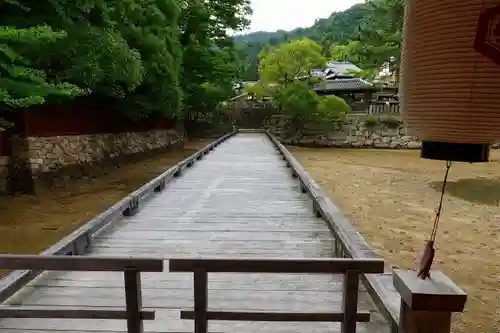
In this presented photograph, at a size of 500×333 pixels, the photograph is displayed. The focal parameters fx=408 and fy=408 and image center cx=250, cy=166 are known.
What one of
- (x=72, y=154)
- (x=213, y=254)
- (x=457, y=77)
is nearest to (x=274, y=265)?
(x=457, y=77)

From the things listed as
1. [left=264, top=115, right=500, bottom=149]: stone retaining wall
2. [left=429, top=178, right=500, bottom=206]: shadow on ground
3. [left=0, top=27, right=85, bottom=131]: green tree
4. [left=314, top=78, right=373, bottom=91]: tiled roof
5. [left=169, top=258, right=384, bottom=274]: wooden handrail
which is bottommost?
[left=429, top=178, right=500, bottom=206]: shadow on ground

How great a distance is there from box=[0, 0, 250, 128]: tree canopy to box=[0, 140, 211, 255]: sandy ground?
210 cm

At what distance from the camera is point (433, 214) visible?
9.23m

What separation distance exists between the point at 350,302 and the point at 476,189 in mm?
12090

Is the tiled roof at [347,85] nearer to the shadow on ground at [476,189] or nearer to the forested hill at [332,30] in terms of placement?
the shadow on ground at [476,189]

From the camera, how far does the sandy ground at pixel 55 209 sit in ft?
21.9

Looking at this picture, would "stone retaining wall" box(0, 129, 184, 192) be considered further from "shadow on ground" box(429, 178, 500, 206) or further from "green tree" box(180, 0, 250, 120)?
"shadow on ground" box(429, 178, 500, 206)

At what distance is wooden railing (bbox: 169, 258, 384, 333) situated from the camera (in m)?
2.09

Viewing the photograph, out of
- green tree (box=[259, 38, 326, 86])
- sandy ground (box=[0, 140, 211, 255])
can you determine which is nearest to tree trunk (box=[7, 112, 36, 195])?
sandy ground (box=[0, 140, 211, 255])

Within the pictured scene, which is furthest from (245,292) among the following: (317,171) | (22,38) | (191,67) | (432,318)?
(191,67)

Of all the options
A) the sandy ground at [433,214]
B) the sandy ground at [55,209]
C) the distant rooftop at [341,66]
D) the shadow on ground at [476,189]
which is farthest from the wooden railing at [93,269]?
the distant rooftop at [341,66]

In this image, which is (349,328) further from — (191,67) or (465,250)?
(191,67)

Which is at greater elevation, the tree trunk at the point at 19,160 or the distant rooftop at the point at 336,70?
the distant rooftop at the point at 336,70

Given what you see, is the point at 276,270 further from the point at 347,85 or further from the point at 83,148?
the point at 347,85
